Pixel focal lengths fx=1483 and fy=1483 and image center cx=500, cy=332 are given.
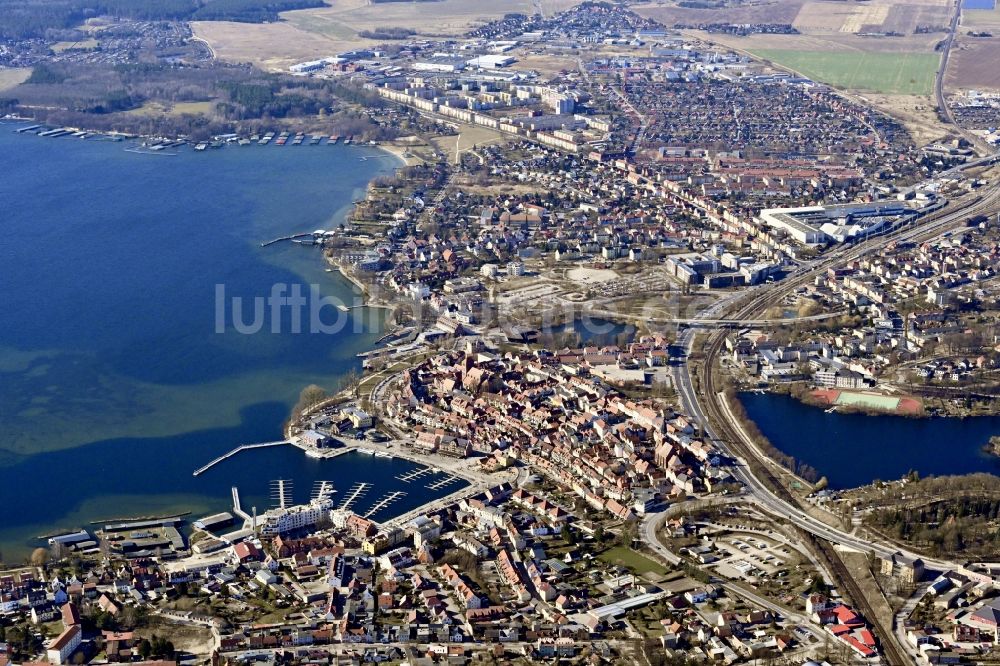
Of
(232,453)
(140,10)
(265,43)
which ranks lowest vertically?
(232,453)

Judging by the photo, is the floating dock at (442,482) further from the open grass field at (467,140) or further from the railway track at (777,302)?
the open grass field at (467,140)

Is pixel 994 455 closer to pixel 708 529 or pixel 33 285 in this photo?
pixel 708 529

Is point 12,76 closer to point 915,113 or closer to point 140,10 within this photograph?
point 140,10

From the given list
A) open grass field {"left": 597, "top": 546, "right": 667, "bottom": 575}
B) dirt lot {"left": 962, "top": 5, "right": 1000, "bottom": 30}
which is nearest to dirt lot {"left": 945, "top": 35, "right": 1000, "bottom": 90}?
dirt lot {"left": 962, "top": 5, "right": 1000, "bottom": 30}

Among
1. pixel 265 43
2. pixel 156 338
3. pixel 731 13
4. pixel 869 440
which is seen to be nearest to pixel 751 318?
pixel 869 440

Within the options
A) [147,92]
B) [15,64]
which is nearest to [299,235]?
[147,92]

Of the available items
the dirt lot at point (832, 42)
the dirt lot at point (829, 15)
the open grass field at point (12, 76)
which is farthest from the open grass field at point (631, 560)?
the dirt lot at point (829, 15)

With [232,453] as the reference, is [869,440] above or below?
above
